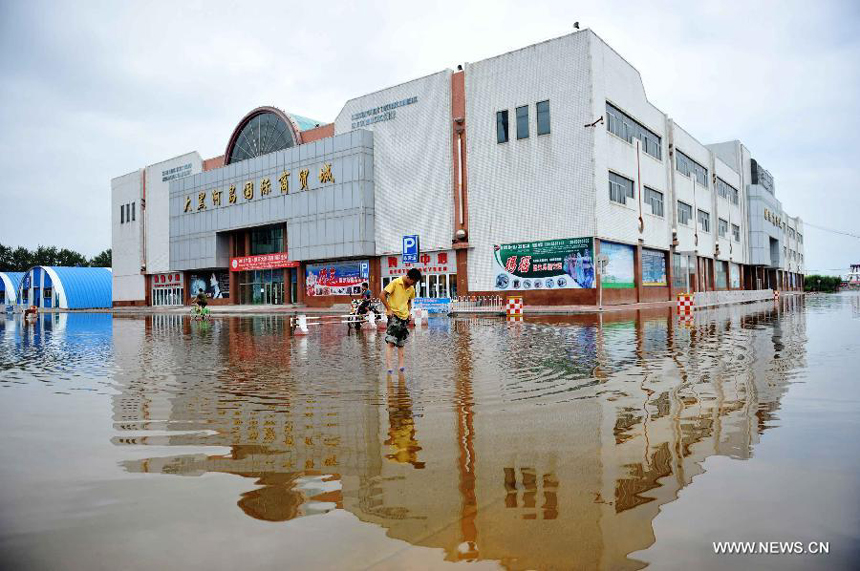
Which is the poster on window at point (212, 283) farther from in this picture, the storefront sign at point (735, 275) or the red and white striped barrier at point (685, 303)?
the storefront sign at point (735, 275)

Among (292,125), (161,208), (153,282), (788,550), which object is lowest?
(788,550)

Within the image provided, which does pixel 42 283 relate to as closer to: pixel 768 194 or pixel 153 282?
pixel 153 282

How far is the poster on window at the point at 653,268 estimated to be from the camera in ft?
143

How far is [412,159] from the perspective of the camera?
43.9 metres

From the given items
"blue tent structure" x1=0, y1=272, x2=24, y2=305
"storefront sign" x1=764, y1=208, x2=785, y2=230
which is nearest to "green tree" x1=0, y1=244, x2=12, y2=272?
"blue tent structure" x1=0, y1=272, x2=24, y2=305

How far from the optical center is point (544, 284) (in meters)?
37.6

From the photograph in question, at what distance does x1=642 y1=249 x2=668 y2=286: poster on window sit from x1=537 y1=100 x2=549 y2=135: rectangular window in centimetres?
1271

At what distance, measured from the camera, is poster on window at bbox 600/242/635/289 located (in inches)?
1485

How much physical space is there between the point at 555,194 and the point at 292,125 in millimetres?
26570

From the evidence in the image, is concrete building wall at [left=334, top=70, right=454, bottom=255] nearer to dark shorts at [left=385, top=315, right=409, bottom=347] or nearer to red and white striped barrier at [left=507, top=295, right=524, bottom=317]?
red and white striped barrier at [left=507, top=295, right=524, bottom=317]

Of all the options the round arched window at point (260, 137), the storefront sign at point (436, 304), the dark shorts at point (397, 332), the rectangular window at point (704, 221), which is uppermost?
the round arched window at point (260, 137)

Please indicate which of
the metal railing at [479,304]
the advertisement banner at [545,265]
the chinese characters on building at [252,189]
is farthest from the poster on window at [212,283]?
the advertisement banner at [545,265]

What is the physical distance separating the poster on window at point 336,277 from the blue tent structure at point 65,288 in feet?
115

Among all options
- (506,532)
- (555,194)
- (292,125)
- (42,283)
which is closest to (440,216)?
(555,194)
